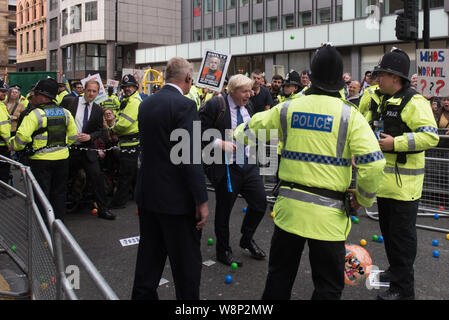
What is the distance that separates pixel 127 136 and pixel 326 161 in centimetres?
549

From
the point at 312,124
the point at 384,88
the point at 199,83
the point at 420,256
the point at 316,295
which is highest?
the point at 199,83

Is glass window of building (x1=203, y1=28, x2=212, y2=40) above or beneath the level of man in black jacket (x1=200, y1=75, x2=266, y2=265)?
above

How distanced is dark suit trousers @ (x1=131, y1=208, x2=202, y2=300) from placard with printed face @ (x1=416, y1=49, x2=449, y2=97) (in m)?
6.33

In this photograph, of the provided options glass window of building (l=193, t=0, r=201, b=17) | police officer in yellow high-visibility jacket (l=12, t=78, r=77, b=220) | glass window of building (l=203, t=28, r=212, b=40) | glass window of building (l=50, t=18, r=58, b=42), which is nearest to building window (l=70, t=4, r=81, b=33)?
glass window of building (l=50, t=18, r=58, b=42)

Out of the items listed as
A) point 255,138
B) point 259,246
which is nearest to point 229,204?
point 259,246

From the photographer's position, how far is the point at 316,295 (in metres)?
3.08

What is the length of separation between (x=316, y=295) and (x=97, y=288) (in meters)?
1.69

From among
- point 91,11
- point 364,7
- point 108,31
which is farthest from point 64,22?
point 364,7

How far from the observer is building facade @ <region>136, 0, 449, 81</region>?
26.0m

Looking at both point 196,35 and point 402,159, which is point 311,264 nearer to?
point 402,159

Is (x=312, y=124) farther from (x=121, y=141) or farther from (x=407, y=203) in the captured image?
(x=121, y=141)

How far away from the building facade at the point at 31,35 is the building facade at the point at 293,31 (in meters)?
20.5

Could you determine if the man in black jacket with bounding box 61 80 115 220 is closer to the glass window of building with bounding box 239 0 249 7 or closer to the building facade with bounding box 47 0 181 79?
the glass window of building with bounding box 239 0 249 7

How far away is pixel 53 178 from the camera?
243 inches
